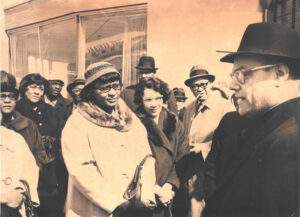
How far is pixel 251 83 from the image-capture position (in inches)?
182

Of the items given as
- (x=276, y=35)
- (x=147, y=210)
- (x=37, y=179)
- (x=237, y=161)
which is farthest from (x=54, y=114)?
(x=276, y=35)

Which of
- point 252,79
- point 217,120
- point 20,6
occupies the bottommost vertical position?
point 217,120

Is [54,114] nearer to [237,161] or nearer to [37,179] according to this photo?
[37,179]

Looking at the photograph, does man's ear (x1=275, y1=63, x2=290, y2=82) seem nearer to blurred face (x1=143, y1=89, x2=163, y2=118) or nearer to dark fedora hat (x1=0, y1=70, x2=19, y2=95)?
blurred face (x1=143, y1=89, x2=163, y2=118)

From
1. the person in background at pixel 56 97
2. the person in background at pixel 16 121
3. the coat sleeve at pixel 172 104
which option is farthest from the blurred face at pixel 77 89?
the coat sleeve at pixel 172 104

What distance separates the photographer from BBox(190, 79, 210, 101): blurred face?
5137 mm

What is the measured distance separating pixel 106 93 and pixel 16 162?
3.88 feet

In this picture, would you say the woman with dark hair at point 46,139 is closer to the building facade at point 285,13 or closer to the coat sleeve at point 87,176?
the coat sleeve at point 87,176

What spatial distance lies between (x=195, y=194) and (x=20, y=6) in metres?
2.57

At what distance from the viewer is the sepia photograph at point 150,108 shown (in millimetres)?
4453

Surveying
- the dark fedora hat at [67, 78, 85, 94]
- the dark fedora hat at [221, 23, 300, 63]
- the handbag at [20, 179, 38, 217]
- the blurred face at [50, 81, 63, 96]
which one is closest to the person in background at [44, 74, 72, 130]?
the blurred face at [50, 81, 63, 96]

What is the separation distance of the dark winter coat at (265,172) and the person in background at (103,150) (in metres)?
0.71

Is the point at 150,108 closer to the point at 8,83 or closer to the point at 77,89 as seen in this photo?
the point at 77,89

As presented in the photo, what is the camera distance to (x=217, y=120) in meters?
5.04
